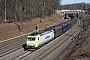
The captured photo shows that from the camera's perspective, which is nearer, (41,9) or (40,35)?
(40,35)

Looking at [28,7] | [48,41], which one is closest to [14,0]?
[28,7]

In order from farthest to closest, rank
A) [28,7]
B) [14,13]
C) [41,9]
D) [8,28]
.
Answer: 1. [41,9]
2. [28,7]
3. [14,13]
4. [8,28]

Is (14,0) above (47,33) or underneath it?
above

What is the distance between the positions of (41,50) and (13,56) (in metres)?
5.43

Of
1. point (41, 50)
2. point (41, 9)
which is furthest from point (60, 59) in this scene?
point (41, 9)

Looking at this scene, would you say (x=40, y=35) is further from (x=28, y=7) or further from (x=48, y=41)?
(x=28, y=7)

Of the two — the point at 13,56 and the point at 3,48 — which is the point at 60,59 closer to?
the point at 13,56

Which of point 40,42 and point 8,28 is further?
point 8,28

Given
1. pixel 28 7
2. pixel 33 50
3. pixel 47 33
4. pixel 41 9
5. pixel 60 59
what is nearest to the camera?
pixel 60 59

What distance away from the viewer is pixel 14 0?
61.2 meters

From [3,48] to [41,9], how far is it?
182ft

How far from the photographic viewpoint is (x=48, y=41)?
39.4 meters

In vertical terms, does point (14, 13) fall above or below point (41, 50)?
above

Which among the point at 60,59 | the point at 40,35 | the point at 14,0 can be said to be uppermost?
the point at 14,0
